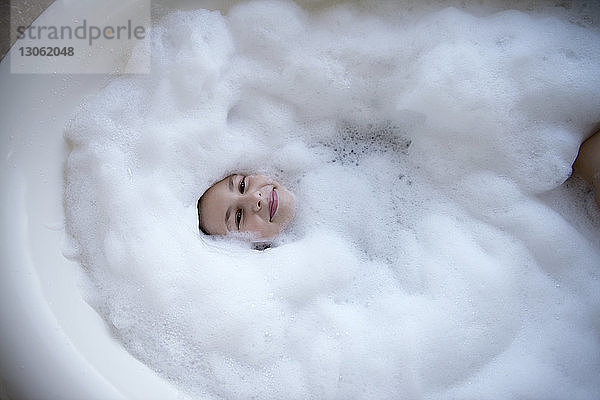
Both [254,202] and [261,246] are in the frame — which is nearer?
[254,202]

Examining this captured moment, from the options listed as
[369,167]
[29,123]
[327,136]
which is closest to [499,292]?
[369,167]

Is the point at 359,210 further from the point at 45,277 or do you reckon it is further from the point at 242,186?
the point at 45,277

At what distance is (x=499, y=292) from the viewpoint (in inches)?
43.4

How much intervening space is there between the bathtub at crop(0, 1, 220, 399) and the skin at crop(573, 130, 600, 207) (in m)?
0.95

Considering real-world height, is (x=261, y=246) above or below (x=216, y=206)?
below

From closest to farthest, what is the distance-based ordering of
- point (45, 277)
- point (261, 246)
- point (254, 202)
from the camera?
point (45, 277)
point (254, 202)
point (261, 246)

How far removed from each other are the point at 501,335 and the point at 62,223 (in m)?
0.92

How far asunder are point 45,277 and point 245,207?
407 millimetres

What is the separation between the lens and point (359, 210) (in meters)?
1.28

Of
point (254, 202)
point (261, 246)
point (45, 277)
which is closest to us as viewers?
point (45, 277)

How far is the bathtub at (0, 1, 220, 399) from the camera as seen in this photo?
90cm

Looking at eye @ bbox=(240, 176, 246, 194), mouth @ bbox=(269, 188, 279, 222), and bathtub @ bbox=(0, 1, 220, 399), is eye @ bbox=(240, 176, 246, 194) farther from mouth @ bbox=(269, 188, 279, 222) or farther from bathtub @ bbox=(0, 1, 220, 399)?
bathtub @ bbox=(0, 1, 220, 399)

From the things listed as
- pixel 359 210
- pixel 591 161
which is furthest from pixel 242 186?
pixel 591 161

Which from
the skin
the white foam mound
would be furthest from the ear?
the skin
